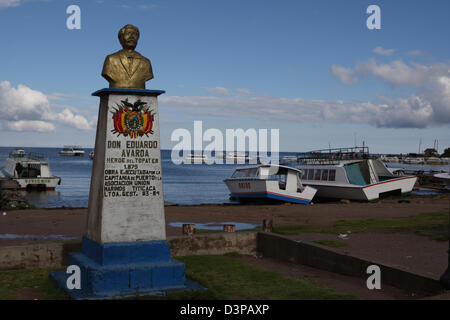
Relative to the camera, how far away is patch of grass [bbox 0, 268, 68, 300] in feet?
28.6

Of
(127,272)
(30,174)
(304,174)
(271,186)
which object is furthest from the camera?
(30,174)

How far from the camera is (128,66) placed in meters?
9.41

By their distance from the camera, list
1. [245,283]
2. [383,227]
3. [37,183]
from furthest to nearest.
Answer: [37,183], [383,227], [245,283]

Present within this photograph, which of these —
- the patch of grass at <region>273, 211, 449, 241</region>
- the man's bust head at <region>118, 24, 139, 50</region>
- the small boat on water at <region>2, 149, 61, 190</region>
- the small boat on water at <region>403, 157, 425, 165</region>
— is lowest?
the patch of grass at <region>273, 211, 449, 241</region>

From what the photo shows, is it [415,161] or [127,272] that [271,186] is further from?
[415,161]

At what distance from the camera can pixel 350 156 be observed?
136 feet

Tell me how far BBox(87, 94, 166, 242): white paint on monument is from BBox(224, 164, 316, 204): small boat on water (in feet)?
86.6

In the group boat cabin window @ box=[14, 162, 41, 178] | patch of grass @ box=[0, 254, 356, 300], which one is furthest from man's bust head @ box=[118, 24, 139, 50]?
boat cabin window @ box=[14, 162, 41, 178]

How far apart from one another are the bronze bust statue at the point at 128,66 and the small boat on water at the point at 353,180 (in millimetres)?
29180

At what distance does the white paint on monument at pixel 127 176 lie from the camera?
898 cm

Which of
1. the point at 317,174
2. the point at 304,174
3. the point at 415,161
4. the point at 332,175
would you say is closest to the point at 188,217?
the point at 332,175

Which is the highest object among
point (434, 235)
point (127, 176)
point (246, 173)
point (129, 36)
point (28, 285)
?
point (129, 36)

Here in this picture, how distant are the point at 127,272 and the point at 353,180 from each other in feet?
101

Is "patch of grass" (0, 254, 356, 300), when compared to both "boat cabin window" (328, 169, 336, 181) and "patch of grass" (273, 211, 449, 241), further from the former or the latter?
"boat cabin window" (328, 169, 336, 181)
